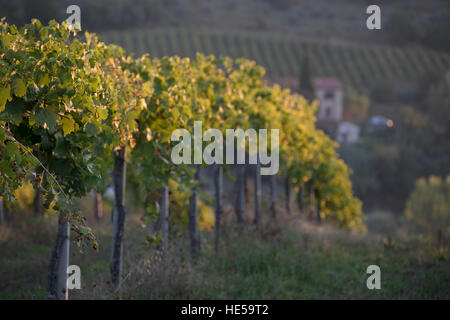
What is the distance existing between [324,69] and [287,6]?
162 feet

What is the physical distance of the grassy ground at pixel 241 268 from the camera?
6129 mm

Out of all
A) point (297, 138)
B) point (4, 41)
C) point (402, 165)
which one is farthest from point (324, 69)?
point (4, 41)

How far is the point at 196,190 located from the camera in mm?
7715

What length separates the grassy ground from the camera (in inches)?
→ 241

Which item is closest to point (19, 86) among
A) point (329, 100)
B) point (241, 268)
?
point (241, 268)

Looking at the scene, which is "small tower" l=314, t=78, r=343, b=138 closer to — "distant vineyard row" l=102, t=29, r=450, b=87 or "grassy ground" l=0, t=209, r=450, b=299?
"distant vineyard row" l=102, t=29, r=450, b=87

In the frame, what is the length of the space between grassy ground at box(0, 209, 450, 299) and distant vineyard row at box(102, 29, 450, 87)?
54981 millimetres

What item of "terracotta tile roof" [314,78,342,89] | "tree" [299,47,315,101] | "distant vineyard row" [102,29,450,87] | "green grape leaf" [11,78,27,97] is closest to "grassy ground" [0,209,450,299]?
"green grape leaf" [11,78,27,97]

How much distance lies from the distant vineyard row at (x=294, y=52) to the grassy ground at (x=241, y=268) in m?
55.0

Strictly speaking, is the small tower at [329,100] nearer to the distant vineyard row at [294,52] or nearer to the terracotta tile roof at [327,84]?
the terracotta tile roof at [327,84]

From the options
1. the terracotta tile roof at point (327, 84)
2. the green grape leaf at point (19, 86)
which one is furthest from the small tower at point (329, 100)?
the green grape leaf at point (19, 86)

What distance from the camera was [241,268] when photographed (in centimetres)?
750

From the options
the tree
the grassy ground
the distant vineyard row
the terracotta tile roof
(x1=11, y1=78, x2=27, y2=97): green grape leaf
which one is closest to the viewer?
(x1=11, y1=78, x2=27, y2=97): green grape leaf
